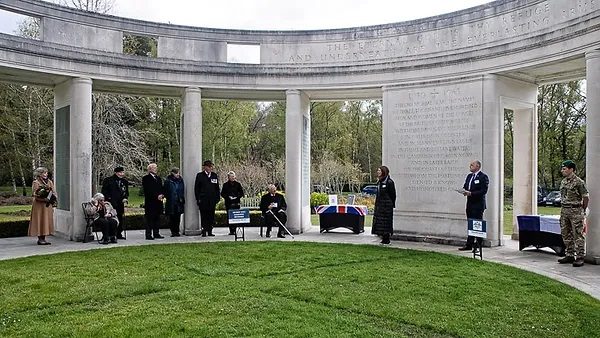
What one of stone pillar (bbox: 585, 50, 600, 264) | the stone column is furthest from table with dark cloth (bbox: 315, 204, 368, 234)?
stone pillar (bbox: 585, 50, 600, 264)

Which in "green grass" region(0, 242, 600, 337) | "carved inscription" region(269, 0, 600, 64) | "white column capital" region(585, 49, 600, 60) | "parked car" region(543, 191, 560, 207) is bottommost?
"parked car" region(543, 191, 560, 207)

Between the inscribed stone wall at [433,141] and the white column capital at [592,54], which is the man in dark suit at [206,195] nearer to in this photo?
the inscribed stone wall at [433,141]

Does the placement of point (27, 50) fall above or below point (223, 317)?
above

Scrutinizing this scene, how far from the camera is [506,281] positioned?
7.17m

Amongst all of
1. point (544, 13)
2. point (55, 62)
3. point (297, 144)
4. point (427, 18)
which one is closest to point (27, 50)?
point (55, 62)

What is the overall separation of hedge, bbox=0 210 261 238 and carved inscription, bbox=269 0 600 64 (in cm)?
496

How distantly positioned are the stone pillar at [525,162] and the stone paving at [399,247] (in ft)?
3.37

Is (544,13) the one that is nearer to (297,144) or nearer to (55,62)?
(297,144)

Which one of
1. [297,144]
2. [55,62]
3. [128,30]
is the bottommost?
[297,144]

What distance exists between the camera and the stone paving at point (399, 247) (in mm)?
7801

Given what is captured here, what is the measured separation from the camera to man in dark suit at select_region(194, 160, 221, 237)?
41.7ft

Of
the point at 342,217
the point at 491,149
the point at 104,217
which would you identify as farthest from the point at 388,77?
the point at 104,217

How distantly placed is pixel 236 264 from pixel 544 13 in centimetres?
780

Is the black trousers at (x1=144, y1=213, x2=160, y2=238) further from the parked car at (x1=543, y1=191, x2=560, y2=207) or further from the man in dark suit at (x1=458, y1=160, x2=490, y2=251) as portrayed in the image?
the parked car at (x1=543, y1=191, x2=560, y2=207)
